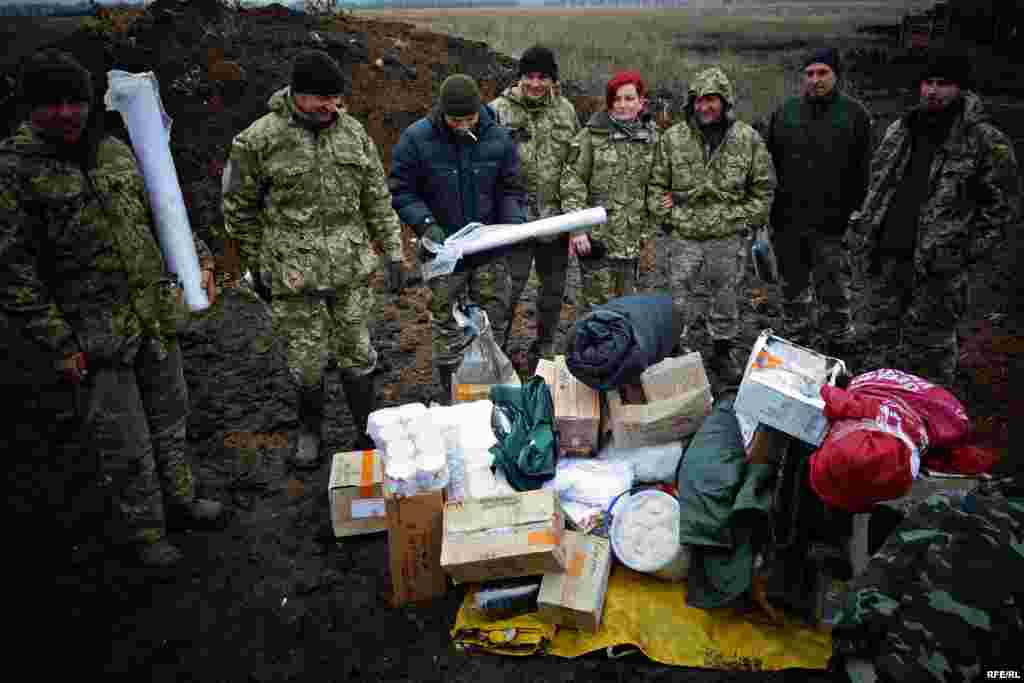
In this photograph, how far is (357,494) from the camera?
350 cm

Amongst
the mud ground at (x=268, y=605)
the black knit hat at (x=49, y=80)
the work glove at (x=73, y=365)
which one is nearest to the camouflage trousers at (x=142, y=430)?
the work glove at (x=73, y=365)

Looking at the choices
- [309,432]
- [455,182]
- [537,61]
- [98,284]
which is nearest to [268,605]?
[309,432]

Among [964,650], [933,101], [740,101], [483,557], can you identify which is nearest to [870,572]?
[964,650]

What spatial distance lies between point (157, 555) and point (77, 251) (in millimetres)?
1611

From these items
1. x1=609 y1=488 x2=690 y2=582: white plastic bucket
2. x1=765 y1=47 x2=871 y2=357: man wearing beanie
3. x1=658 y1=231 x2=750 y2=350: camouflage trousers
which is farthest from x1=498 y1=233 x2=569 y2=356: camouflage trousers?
x1=609 y1=488 x2=690 y2=582: white plastic bucket

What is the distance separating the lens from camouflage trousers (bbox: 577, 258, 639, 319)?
481 cm

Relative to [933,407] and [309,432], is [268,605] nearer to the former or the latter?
[309,432]

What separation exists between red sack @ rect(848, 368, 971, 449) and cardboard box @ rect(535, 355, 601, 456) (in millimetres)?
1385

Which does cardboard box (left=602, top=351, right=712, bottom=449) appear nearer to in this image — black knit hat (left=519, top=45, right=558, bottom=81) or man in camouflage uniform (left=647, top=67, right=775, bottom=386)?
man in camouflage uniform (left=647, top=67, right=775, bottom=386)

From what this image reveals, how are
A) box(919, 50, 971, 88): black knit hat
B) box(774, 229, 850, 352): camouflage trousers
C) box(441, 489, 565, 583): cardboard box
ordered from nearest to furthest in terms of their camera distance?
1. box(441, 489, 565, 583): cardboard box
2. box(919, 50, 971, 88): black knit hat
3. box(774, 229, 850, 352): camouflage trousers

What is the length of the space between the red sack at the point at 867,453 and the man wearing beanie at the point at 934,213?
214 centimetres

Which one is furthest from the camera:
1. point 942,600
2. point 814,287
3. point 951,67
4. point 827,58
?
point 814,287

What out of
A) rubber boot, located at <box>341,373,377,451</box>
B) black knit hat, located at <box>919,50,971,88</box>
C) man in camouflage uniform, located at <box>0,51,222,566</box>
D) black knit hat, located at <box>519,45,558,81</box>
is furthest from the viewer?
black knit hat, located at <box>519,45,558,81</box>

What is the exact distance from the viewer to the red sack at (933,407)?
2.57 metres
